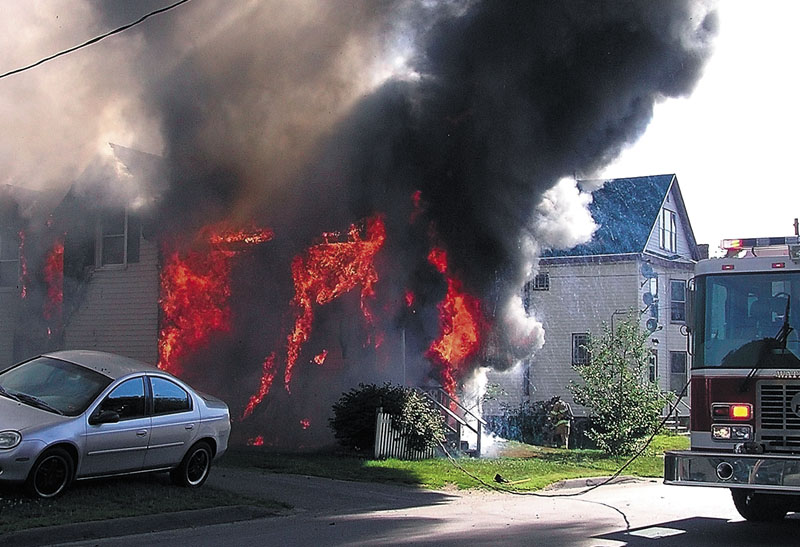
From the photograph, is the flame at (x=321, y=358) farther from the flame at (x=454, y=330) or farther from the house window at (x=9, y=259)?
the house window at (x=9, y=259)

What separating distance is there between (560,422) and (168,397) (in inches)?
597

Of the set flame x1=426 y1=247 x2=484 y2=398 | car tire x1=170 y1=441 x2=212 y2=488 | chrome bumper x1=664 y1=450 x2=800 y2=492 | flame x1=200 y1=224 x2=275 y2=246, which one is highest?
flame x1=200 y1=224 x2=275 y2=246

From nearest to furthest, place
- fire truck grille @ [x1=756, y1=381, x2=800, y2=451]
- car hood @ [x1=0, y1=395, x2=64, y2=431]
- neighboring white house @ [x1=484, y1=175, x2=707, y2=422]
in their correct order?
fire truck grille @ [x1=756, y1=381, x2=800, y2=451]
car hood @ [x1=0, y1=395, x2=64, y2=431]
neighboring white house @ [x1=484, y1=175, x2=707, y2=422]

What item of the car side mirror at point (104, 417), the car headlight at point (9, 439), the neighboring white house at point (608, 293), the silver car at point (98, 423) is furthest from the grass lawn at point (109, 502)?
the neighboring white house at point (608, 293)

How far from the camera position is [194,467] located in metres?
11.2

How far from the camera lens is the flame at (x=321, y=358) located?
18.9 metres

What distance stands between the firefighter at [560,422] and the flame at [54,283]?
39.5ft

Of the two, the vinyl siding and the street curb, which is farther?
the vinyl siding

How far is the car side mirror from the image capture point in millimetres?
9805

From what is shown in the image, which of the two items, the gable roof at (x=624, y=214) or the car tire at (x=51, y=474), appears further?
the gable roof at (x=624, y=214)

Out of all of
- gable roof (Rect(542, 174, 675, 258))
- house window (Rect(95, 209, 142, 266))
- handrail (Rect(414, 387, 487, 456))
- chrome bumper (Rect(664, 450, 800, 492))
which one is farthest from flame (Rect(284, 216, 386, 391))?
gable roof (Rect(542, 174, 675, 258))

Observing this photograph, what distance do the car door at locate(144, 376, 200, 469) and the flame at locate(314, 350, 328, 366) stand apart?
25.5 ft

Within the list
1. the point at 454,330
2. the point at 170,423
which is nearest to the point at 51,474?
the point at 170,423

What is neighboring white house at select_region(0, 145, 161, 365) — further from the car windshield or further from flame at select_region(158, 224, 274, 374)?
the car windshield
